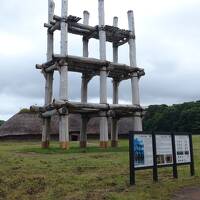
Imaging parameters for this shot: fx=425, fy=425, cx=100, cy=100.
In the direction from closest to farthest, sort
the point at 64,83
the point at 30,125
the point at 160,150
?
the point at 160,150, the point at 64,83, the point at 30,125

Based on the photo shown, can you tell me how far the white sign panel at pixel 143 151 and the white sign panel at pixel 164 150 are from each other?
0.44 meters

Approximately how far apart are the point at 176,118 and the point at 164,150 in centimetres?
7511

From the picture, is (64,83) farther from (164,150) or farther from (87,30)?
(164,150)

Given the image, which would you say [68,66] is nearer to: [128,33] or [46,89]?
[46,89]

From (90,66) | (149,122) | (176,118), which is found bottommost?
(149,122)

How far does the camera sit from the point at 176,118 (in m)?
87.5

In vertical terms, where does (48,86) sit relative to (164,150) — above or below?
above

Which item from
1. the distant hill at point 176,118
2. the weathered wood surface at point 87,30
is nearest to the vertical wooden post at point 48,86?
the weathered wood surface at point 87,30

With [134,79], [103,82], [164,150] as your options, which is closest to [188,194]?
[164,150]

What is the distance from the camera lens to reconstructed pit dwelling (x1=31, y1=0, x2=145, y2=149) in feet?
117

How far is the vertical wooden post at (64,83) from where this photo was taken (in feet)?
114

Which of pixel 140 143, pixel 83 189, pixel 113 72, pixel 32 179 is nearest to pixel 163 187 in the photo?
pixel 140 143

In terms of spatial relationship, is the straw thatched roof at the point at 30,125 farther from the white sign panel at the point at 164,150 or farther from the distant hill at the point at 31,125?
the white sign panel at the point at 164,150

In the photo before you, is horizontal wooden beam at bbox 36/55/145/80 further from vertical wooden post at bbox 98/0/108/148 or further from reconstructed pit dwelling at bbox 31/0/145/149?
vertical wooden post at bbox 98/0/108/148
